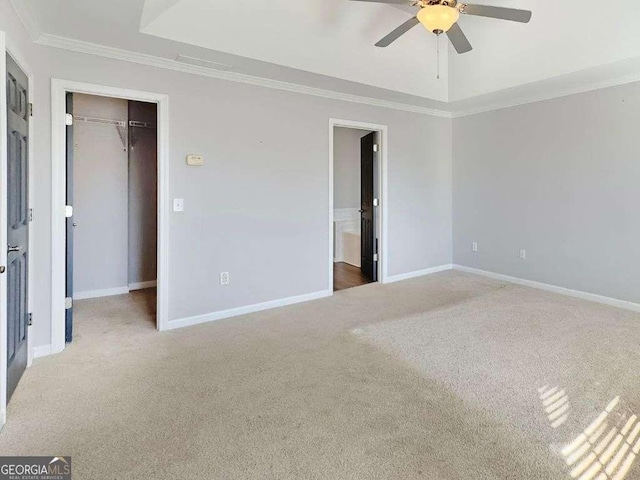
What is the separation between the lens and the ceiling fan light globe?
244 centimetres

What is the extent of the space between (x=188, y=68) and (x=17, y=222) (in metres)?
1.85

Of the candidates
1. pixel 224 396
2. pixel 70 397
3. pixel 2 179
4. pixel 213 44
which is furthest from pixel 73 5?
pixel 224 396

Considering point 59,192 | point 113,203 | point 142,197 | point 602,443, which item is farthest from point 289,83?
point 602,443

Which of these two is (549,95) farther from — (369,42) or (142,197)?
(142,197)

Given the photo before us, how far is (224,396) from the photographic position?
2.19m

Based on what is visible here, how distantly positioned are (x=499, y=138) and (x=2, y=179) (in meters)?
5.13

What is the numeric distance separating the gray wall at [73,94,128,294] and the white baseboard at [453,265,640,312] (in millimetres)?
4806

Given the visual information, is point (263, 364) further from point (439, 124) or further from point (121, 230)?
point (439, 124)

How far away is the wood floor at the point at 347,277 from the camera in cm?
487

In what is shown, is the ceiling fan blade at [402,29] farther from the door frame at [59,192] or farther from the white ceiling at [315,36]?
the door frame at [59,192]

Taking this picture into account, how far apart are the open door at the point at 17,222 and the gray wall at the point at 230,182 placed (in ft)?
0.68

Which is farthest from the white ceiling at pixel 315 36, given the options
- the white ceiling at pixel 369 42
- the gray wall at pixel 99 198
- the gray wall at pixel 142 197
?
the gray wall at pixel 99 198

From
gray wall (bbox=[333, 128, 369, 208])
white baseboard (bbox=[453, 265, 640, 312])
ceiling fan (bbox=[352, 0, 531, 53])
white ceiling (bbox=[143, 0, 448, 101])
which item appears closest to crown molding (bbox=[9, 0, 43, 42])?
white ceiling (bbox=[143, 0, 448, 101])

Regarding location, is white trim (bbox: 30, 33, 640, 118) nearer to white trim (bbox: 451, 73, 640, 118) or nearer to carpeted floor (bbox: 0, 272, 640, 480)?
white trim (bbox: 451, 73, 640, 118)
